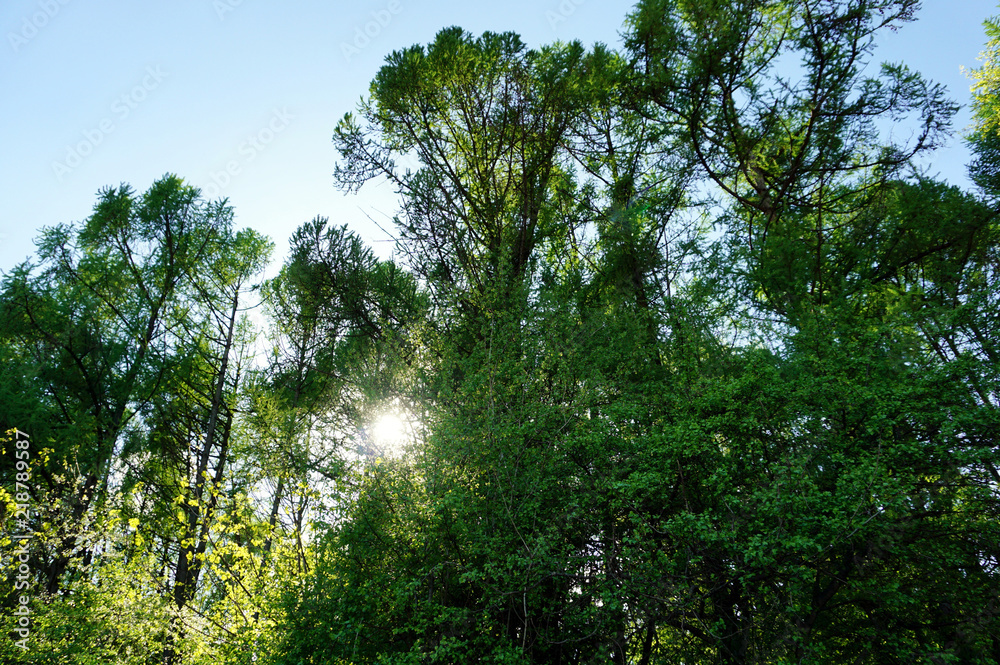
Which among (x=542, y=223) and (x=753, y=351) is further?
(x=542, y=223)

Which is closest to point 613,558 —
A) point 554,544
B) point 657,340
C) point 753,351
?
point 554,544

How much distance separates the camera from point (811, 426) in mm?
4824

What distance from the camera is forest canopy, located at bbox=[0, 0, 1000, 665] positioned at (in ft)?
14.2

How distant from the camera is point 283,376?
Result: 10.9 meters

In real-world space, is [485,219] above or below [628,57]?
below

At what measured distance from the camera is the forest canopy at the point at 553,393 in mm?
4324

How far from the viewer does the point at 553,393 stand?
253 inches

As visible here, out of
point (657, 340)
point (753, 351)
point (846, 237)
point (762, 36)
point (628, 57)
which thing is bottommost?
point (753, 351)

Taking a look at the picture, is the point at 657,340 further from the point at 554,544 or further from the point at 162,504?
the point at 162,504

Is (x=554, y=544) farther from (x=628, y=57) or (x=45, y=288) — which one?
(x=45, y=288)

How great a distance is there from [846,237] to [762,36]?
374cm

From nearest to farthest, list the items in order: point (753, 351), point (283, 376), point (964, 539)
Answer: point (964, 539)
point (753, 351)
point (283, 376)

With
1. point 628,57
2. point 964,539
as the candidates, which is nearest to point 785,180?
point 628,57

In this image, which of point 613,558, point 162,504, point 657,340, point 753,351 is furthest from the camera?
point 162,504
